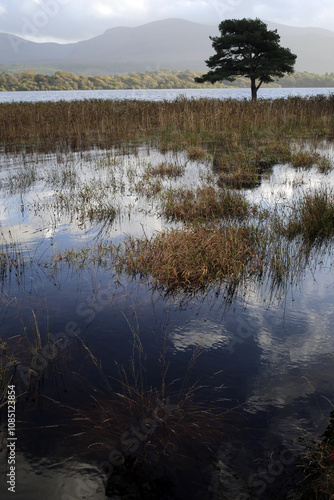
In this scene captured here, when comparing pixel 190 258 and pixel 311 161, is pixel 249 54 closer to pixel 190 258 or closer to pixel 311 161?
pixel 311 161

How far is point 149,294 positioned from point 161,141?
12914 millimetres

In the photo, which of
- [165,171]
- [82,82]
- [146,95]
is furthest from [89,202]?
[82,82]

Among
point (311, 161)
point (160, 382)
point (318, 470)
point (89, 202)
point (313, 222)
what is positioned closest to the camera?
point (318, 470)

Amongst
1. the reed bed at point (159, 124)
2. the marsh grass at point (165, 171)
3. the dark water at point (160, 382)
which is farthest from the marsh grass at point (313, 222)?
the reed bed at point (159, 124)

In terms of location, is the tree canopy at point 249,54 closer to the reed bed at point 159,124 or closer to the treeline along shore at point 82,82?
the reed bed at point 159,124

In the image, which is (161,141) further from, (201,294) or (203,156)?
(201,294)

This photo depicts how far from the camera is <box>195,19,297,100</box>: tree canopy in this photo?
34594 mm

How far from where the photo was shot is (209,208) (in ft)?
26.2

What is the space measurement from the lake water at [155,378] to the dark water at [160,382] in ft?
0.03

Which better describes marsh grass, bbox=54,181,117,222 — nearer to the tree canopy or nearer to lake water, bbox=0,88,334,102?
lake water, bbox=0,88,334,102

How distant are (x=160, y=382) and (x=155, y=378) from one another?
72 mm

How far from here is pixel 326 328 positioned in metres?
4.36

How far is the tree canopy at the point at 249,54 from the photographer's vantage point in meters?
34.6

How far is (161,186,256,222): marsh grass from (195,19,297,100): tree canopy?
28998 mm
